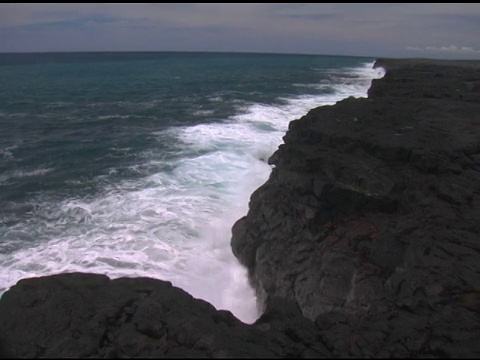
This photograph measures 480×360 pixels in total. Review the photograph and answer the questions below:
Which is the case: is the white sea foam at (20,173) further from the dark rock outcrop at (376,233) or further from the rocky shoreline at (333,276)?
the dark rock outcrop at (376,233)

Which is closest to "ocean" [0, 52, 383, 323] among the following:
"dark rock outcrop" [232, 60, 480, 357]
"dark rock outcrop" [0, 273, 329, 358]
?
"dark rock outcrop" [232, 60, 480, 357]

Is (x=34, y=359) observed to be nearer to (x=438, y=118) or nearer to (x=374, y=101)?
(x=438, y=118)

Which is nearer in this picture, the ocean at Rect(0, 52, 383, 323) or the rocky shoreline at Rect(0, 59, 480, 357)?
the rocky shoreline at Rect(0, 59, 480, 357)

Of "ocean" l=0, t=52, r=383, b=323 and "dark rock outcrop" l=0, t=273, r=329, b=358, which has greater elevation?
"dark rock outcrop" l=0, t=273, r=329, b=358

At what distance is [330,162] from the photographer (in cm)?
1217

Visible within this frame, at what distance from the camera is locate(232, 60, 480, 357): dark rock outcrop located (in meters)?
7.34

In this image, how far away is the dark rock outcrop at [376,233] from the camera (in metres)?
7.34

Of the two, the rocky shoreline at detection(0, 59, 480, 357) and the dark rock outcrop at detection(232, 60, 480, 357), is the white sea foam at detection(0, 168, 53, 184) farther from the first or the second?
the dark rock outcrop at detection(232, 60, 480, 357)

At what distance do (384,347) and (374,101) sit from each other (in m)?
16.1

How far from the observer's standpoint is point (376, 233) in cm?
1001

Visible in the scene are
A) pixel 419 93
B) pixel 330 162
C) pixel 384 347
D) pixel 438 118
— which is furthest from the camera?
pixel 419 93

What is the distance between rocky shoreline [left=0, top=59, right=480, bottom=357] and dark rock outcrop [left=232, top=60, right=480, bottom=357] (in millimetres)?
33

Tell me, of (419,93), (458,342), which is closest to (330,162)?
(458,342)

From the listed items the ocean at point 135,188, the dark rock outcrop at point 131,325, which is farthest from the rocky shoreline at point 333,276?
the ocean at point 135,188
